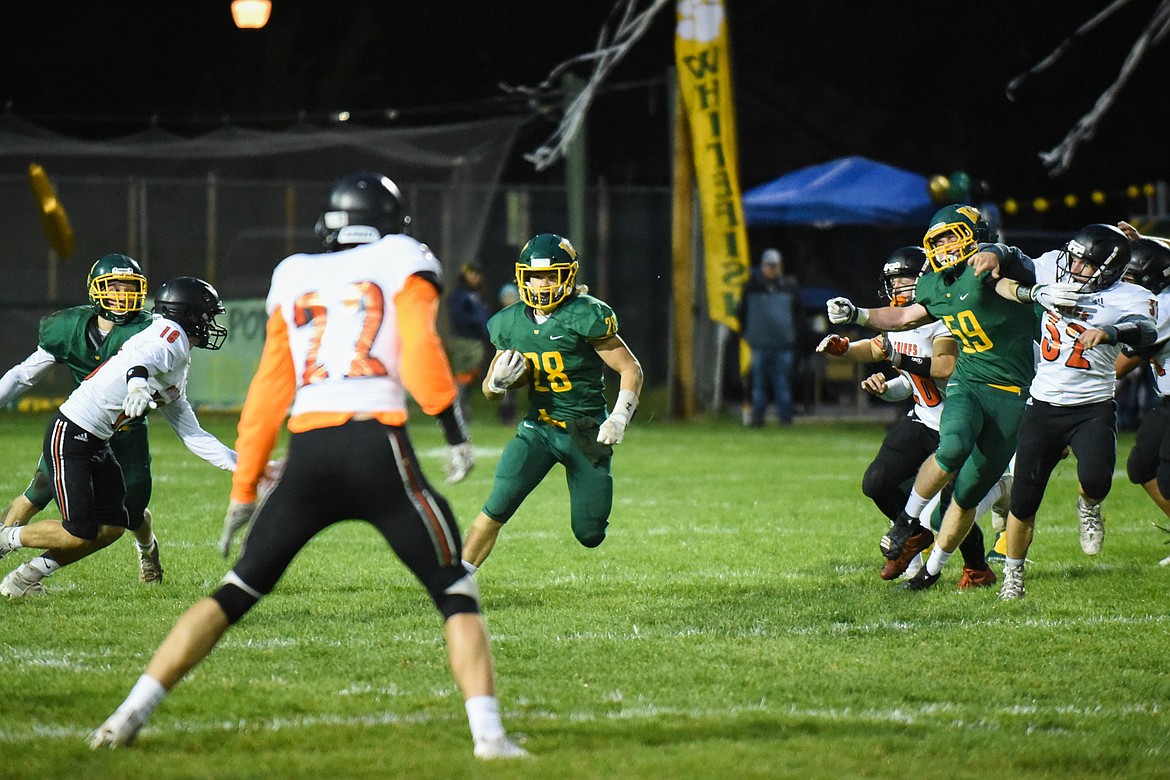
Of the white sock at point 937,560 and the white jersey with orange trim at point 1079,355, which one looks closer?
the white jersey with orange trim at point 1079,355

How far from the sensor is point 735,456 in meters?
14.3

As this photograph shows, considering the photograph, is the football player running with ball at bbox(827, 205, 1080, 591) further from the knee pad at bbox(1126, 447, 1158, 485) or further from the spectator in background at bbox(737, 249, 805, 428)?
the spectator in background at bbox(737, 249, 805, 428)

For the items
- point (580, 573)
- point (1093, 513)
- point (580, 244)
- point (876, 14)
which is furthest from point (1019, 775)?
point (876, 14)

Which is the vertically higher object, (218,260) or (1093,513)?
(218,260)

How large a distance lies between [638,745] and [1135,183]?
26037 mm

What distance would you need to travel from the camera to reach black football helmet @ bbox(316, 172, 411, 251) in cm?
466

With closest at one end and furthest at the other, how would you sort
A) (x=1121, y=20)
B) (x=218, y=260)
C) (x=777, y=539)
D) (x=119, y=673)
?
(x=119, y=673) → (x=777, y=539) → (x=218, y=260) → (x=1121, y=20)

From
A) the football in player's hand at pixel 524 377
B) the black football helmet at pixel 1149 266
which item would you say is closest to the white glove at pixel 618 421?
the football in player's hand at pixel 524 377

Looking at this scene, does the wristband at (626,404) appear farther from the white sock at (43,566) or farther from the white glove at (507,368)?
the white sock at (43,566)

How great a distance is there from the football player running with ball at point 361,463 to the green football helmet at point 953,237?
3.52 m

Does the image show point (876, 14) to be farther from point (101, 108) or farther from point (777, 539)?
point (777, 539)

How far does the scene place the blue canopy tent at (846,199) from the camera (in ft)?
61.5

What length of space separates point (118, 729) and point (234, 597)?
19.4 inches

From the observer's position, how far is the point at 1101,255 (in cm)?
702
